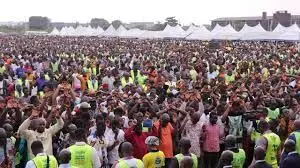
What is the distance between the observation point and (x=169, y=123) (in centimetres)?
880

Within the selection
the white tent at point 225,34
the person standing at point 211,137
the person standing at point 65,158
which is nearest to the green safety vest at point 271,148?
the person standing at point 211,137

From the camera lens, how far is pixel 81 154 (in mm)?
6672

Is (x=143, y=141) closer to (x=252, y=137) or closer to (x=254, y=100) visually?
(x=252, y=137)

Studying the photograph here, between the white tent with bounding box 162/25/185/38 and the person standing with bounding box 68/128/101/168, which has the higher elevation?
the person standing with bounding box 68/128/101/168

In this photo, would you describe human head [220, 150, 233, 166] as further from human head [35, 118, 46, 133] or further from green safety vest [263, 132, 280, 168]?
human head [35, 118, 46, 133]

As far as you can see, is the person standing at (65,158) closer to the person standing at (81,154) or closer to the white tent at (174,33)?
the person standing at (81,154)

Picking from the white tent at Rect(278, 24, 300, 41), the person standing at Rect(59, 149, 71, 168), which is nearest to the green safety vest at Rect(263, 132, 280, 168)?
the person standing at Rect(59, 149, 71, 168)

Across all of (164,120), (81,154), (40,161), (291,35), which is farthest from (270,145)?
(291,35)

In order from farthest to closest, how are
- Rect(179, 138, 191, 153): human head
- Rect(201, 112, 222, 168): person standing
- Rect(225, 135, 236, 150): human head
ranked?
Rect(201, 112, 222, 168): person standing, Rect(225, 135, 236, 150): human head, Rect(179, 138, 191, 153): human head

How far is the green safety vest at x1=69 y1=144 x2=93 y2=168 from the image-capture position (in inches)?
261

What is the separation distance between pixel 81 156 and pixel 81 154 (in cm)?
2

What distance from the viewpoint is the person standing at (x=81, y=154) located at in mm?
6637

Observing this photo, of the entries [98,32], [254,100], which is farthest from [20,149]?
[98,32]

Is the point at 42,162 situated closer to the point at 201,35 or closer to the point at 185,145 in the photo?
the point at 185,145
